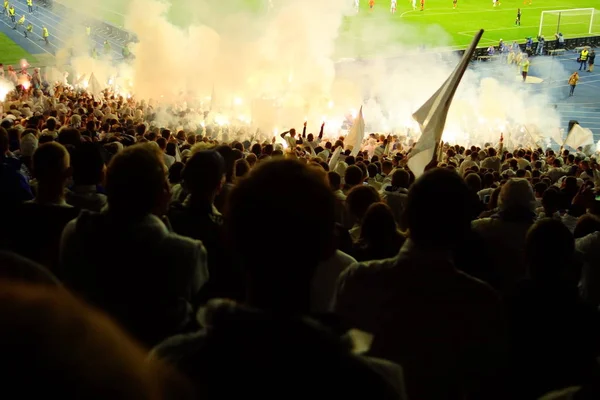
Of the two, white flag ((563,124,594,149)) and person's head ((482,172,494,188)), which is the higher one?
person's head ((482,172,494,188))

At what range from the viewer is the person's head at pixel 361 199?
512 cm

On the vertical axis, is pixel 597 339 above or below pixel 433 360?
below

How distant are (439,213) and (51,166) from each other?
2.28m

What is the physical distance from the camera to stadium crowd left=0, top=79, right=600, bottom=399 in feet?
3.07

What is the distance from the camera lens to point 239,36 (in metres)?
29.2

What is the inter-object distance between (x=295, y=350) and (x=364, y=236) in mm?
2854

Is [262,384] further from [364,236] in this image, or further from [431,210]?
[364,236]

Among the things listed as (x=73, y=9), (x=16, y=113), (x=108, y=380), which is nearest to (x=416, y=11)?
(x=73, y=9)

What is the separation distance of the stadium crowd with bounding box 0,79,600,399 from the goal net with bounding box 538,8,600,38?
137ft

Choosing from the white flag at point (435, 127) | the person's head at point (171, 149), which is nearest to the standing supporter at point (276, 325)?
the white flag at point (435, 127)

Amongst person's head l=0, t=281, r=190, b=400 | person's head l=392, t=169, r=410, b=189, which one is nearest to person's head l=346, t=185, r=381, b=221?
person's head l=392, t=169, r=410, b=189

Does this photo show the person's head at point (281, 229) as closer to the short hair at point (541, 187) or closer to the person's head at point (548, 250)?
the person's head at point (548, 250)

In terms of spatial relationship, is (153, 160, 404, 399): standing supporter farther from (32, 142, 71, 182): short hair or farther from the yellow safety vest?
the yellow safety vest

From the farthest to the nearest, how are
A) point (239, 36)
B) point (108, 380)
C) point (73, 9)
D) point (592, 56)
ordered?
1. point (73, 9)
2. point (592, 56)
3. point (239, 36)
4. point (108, 380)
